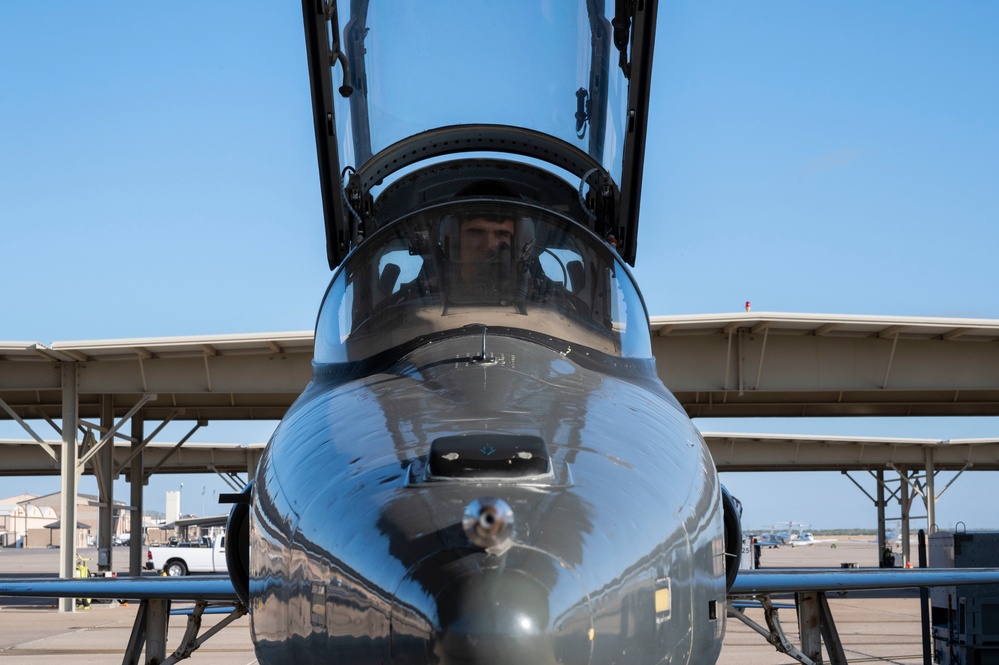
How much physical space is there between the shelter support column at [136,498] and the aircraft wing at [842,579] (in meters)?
23.2

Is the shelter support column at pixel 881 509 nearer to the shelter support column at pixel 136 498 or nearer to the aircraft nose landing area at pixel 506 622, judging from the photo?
the shelter support column at pixel 136 498

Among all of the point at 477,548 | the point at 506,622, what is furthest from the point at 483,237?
the point at 506,622

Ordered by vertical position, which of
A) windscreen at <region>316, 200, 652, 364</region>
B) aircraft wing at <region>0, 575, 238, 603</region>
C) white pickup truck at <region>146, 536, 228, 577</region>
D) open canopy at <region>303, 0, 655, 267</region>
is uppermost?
open canopy at <region>303, 0, 655, 267</region>

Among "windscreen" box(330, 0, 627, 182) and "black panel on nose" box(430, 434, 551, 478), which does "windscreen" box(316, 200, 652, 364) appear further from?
"black panel on nose" box(430, 434, 551, 478)

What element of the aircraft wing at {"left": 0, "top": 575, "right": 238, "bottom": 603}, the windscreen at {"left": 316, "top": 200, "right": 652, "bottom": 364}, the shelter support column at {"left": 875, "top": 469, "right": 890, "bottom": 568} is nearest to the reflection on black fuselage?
the windscreen at {"left": 316, "top": 200, "right": 652, "bottom": 364}

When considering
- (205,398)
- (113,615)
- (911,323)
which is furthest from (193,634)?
(205,398)

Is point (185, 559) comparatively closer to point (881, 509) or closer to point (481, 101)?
point (881, 509)

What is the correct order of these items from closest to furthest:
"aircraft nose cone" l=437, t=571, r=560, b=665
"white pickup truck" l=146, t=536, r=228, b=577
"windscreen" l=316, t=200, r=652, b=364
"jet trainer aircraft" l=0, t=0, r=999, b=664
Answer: "aircraft nose cone" l=437, t=571, r=560, b=665
"jet trainer aircraft" l=0, t=0, r=999, b=664
"windscreen" l=316, t=200, r=652, b=364
"white pickup truck" l=146, t=536, r=228, b=577

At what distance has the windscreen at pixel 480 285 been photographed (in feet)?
16.8

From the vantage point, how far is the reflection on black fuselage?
2.81m

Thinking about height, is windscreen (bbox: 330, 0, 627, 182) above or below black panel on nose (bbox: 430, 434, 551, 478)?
above

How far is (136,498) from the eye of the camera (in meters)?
28.1

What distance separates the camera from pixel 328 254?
22.6 feet

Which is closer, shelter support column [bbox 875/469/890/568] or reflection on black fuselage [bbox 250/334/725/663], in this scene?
reflection on black fuselage [bbox 250/334/725/663]
